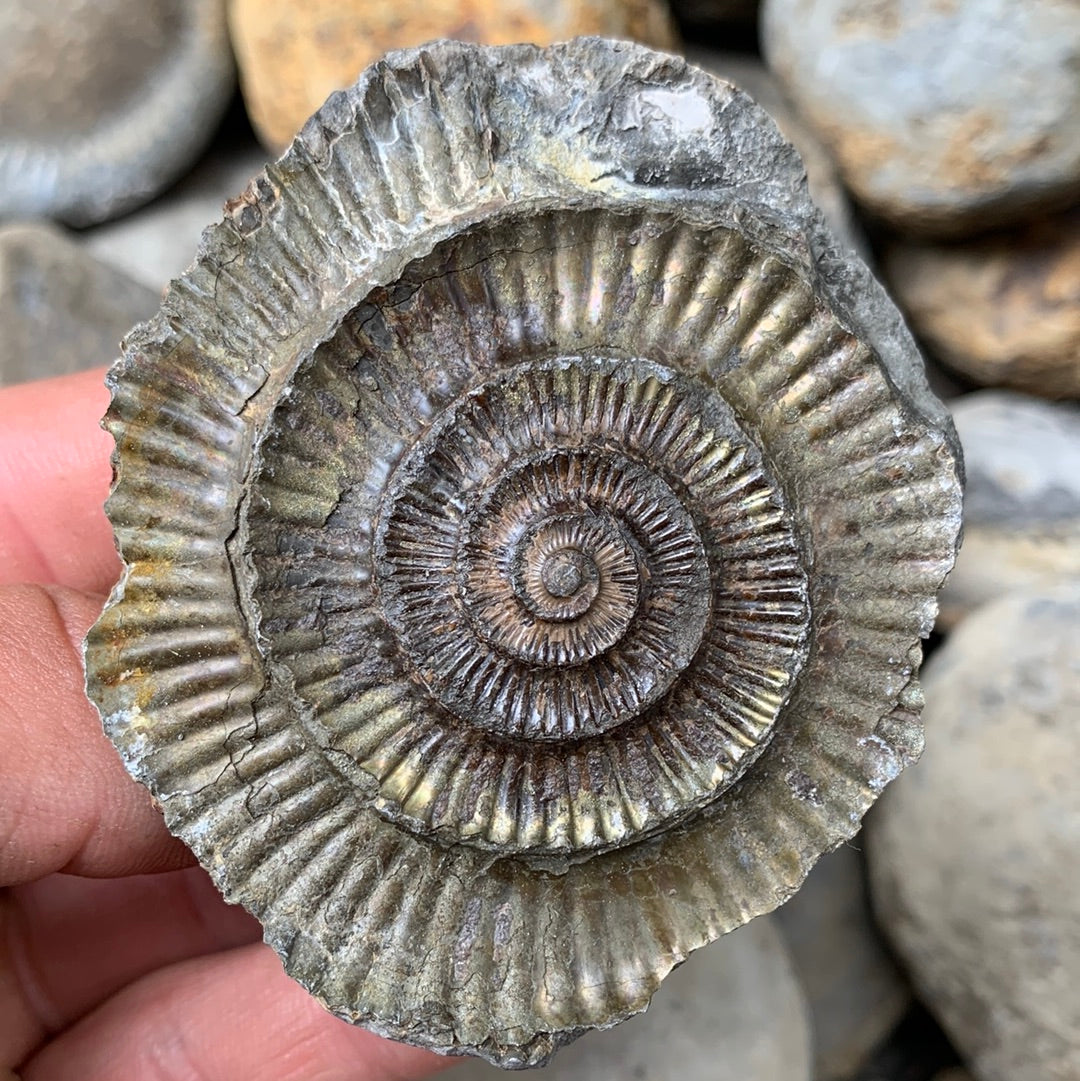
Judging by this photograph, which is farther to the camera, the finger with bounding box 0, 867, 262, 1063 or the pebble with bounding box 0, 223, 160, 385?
the pebble with bounding box 0, 223, 160, 385

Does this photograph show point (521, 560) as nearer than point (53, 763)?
Yes

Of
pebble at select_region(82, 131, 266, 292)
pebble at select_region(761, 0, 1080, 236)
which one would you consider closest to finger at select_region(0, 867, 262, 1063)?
pebble at select_region(82, 131, 266, 292)

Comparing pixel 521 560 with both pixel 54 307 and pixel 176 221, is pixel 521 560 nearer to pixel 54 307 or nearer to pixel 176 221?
pixel 54 307

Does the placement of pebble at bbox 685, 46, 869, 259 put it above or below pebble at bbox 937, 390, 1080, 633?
above

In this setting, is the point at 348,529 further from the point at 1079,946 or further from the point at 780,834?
the point at 1079,946

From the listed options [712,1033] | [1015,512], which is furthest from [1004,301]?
[712,1033]

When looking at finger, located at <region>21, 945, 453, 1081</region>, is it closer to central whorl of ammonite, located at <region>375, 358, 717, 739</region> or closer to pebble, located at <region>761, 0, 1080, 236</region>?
central whorl of ammonite, located at <region>375, 358, 717, 739</region>

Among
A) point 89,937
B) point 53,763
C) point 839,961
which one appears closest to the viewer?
point 53,763

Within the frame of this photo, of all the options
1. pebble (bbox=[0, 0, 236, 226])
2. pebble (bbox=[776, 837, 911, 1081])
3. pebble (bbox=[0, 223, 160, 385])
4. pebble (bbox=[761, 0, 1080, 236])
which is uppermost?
pebble (bbox=[761, 0, 1080, 236])
